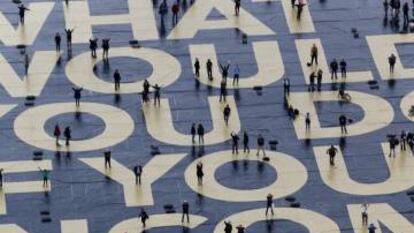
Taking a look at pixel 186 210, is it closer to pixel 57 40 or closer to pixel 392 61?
pixel 392 61

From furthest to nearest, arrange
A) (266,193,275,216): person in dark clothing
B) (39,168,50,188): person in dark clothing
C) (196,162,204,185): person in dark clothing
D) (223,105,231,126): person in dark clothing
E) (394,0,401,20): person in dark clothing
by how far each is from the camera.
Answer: (394,0,401,20): person in dark clothing, (223,105,231,126): person in dark clothing, (39,168,50,188): person in dark clothing, (196,162,204,185): person in dark clothing, (266,193,275,216): person in dark clothing

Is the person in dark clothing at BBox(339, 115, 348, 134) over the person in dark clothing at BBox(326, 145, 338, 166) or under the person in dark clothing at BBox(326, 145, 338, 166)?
over

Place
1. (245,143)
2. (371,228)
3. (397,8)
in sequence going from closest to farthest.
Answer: (371,228) < (245,143) < (397,8)

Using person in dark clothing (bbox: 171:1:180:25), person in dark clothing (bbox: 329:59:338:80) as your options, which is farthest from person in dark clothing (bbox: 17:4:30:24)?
person in dark clothing (bbox: 329:59:338:80)

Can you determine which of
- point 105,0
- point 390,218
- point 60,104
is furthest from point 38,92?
point 390,218

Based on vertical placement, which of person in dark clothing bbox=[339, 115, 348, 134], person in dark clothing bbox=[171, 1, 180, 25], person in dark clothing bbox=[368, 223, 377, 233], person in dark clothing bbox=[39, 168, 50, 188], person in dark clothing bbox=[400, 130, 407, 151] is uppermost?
person in dark clothing bbox=[171, 1, 180, 25]

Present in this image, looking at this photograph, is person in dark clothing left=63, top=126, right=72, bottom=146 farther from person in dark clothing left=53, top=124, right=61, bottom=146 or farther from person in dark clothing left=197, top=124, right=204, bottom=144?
person in dark clothing left=197, top=124, right=204, bottom=144

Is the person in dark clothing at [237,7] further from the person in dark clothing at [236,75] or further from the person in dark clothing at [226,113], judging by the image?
the person in dark clothing at [226,113]

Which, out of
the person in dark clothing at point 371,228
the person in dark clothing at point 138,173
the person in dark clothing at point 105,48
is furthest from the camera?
the person in dark clothing at point 105,48

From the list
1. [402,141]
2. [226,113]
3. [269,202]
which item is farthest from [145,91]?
[402,141]

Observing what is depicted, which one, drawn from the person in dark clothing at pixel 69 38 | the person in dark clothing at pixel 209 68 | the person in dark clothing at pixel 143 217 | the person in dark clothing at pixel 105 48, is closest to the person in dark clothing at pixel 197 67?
the person in dark clothing at pixel 209 68

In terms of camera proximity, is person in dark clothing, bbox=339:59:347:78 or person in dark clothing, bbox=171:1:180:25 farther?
person in dark clothing, bbox=171:1:180:25

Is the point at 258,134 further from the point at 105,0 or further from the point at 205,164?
the point at 105,0
